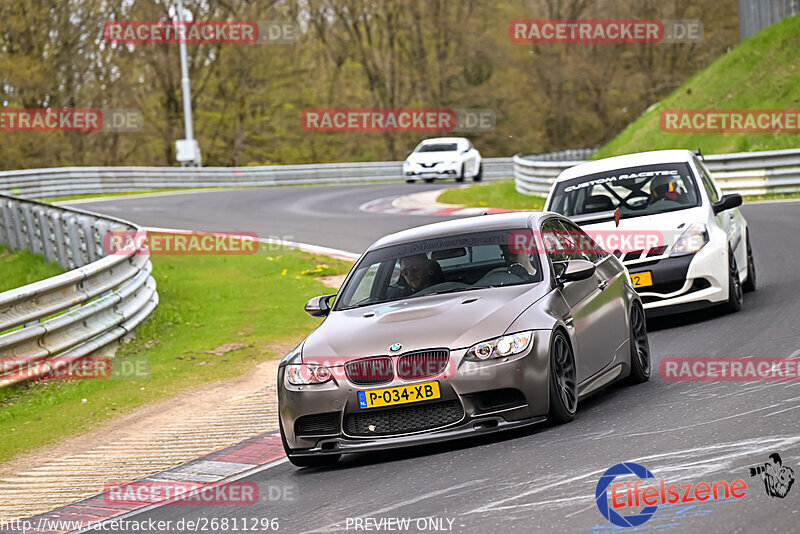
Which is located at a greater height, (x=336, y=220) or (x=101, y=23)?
(x=101, y=23)

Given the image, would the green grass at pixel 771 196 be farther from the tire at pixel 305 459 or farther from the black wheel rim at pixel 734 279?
the tire at pixel 305 459

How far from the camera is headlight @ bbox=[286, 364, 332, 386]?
24.0 ft

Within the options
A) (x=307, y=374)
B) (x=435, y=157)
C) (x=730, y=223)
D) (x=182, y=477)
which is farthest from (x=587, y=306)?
(x=435, y=157)

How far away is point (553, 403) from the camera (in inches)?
287

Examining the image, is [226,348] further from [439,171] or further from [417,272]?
[439,171]

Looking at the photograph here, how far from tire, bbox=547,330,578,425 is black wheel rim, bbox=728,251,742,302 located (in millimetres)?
4215

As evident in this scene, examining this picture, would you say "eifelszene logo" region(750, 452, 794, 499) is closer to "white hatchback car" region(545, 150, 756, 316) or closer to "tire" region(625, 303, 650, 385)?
"tire" region(625, 303, 650, 385)

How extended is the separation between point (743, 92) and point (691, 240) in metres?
21.2

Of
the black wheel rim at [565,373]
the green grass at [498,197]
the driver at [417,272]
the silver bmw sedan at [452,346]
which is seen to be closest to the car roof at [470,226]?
the silver bmw sedan at [452,346]

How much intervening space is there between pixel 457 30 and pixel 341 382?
53.5 m

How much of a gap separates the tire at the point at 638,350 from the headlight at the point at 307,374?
259cm

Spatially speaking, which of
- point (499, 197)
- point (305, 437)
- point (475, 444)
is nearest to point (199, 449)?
point (305, 437)

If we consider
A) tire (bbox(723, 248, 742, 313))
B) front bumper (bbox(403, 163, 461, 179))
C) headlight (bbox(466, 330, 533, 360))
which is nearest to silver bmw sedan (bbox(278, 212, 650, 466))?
headlight (bbox(466, 330, 533, 360))

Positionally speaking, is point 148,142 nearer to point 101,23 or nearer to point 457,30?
point 101,23
